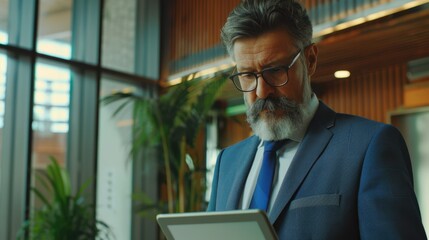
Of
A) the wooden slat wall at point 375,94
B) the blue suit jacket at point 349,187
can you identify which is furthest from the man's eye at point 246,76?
the wooden slat wall at point 375,94

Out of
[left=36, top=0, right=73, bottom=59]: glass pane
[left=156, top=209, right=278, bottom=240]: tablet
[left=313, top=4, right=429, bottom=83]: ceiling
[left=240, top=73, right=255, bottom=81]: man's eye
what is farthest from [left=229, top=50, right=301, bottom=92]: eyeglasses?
[left=36, top=0, right=73, bottom=59]: glass pane

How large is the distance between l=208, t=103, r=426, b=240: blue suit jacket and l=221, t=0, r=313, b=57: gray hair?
0.88 ft

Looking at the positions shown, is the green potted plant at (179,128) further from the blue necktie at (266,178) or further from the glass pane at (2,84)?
the blue necktie at (266,178)

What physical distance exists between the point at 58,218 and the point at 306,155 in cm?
356

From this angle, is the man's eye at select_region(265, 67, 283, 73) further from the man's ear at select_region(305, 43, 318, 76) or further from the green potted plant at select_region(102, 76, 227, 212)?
the green potted plant at select_region(102, 76, 227, 212)

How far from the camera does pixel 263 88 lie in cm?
150

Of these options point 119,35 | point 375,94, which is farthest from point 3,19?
point 375,94

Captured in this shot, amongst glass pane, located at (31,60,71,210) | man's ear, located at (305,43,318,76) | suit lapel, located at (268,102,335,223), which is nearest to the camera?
suit lapel, located at (268,102,335,223)

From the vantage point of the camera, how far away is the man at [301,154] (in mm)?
1277

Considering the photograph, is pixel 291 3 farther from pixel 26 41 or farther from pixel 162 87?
pixel 162 87

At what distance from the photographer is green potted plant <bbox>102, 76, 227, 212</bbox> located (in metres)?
5.37

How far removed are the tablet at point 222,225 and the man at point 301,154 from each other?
28 cm

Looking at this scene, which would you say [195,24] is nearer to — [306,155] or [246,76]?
[246,76]

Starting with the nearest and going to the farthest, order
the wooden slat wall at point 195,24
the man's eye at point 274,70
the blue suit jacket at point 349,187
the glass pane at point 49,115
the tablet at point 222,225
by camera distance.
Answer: the tablet at point 222,225, the blue suit jacket at point 349,187, the man's eye at point 274,70, the glass pane at point 49,115, the wooden slat wall at point 195,24
